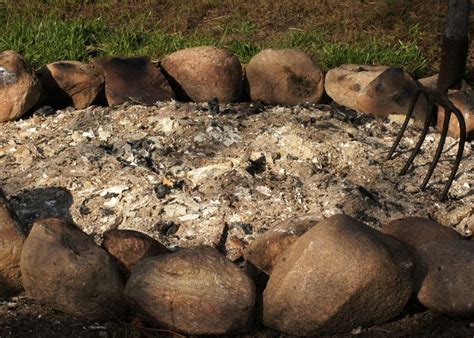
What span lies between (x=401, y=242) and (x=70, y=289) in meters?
1.09

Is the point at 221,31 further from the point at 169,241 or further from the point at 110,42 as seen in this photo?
the point at 169,241

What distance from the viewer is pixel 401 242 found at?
135 inches

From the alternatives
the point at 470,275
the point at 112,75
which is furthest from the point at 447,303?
the point at 112,75

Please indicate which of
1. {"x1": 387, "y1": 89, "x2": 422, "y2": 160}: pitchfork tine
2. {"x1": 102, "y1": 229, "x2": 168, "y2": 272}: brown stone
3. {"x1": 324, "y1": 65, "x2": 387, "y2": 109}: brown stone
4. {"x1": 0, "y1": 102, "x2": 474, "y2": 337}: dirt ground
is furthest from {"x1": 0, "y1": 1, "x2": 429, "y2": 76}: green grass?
{"x1": 102, "y1": 229, "x2": 168, "y2": 272}: brown stone

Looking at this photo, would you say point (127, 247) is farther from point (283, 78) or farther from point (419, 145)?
point (283, 78)

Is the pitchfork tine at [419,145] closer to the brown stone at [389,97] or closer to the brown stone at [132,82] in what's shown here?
the brown stone at [389,97]

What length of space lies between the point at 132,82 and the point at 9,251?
1.64 metres

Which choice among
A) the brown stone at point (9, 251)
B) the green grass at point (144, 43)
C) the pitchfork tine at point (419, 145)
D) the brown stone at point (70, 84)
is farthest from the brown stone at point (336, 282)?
the green grass at point (144, 43)

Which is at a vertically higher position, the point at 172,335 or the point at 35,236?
the point at 35,236

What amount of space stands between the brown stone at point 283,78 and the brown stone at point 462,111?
642 mm

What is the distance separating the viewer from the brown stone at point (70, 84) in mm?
4852

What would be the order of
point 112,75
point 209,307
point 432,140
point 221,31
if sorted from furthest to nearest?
point 221,31 → point 112,75 → point 432,140 → point 209,307

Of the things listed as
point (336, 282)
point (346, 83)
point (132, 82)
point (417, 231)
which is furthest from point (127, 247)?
point (346, 83)

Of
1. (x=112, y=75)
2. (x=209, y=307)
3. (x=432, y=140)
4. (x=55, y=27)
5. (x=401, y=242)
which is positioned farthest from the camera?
(x=55, y=27)
